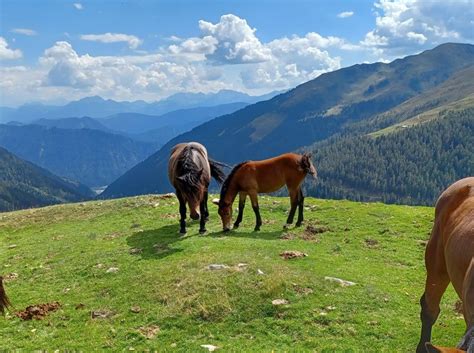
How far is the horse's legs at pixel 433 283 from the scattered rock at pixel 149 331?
557 cm

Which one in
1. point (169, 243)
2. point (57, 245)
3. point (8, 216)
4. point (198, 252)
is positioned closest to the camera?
point (198, 252)

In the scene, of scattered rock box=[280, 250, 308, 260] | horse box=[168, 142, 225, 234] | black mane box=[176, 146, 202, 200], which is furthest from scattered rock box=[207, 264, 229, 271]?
black mane box=[176, 146, 202, 200]

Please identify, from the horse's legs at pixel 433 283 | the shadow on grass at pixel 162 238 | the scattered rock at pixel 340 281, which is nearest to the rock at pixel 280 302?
the scattered rock at pixel 340 281

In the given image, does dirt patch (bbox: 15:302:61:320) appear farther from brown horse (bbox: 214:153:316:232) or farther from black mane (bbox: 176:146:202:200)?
brown horse (bbox: 214:153:316:232)

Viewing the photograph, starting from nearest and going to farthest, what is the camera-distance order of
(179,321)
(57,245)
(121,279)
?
(179,321) < (121,279) < (57,245)

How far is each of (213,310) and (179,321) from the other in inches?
33.3

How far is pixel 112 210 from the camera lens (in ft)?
88.0

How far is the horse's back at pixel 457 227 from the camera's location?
640 cm

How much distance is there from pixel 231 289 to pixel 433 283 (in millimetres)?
5114

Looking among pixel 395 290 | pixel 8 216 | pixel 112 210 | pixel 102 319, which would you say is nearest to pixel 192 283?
pixel 102 319

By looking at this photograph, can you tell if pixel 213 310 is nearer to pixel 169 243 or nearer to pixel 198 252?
pixel 198 252

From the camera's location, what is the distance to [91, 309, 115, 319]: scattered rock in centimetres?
1102

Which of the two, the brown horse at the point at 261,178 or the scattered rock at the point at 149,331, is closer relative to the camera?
the scattered rock at the point at 149,331

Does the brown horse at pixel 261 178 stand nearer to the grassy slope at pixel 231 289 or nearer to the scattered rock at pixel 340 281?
the grassy slope at pixel 231 289
